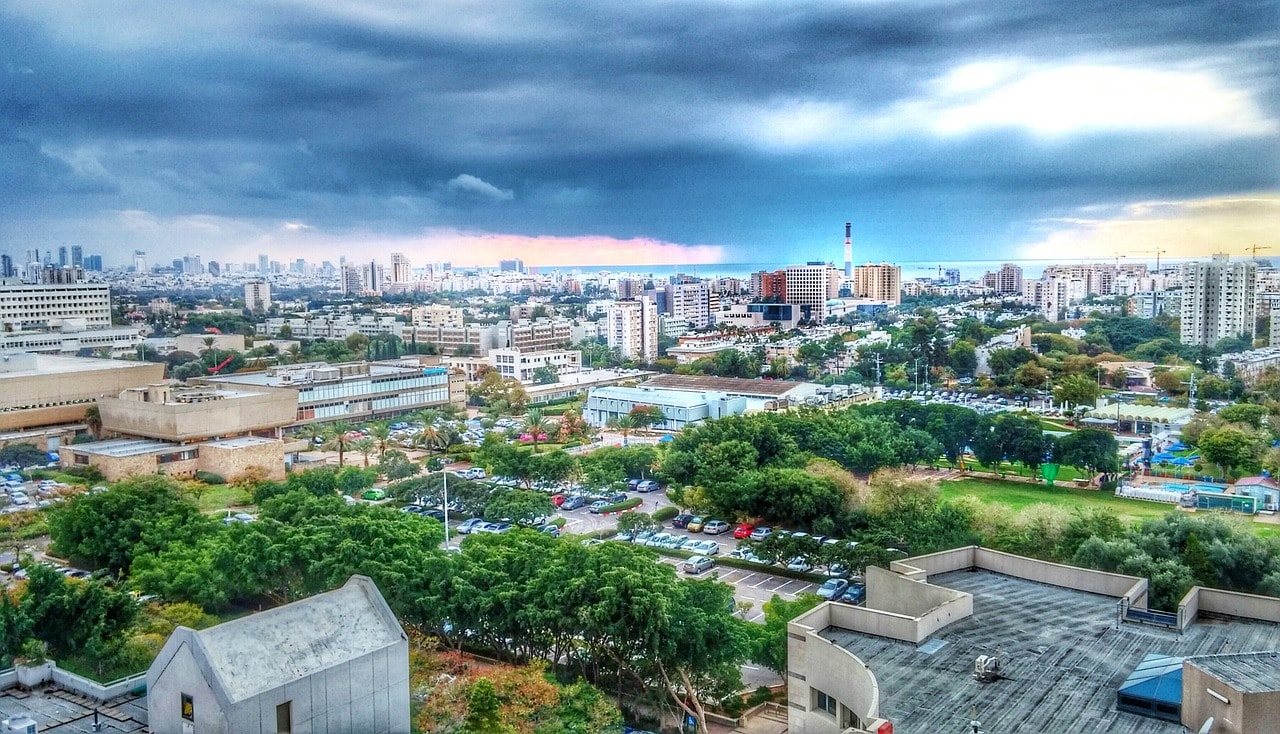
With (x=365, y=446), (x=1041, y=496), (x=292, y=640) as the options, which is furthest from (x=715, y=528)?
(x=292, y=640)

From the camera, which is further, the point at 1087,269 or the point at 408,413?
the point at 1087,269

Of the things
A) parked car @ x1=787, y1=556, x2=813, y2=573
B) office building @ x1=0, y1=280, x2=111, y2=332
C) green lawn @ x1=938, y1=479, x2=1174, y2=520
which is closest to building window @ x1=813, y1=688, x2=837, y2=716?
parked car @ x1=787, y1=556, x2=813, y2=573

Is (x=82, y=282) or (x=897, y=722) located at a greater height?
(x=82, y=282)

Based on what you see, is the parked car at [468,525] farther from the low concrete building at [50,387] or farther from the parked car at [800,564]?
the low concrete building at [50,387]

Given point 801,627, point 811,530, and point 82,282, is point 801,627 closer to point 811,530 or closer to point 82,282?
point 811,530

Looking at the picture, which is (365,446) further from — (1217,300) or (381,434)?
(1217,300)

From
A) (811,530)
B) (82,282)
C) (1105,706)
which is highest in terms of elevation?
(82,282)

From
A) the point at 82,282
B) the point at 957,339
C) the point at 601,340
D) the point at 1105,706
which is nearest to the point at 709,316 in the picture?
the point at 601,340
